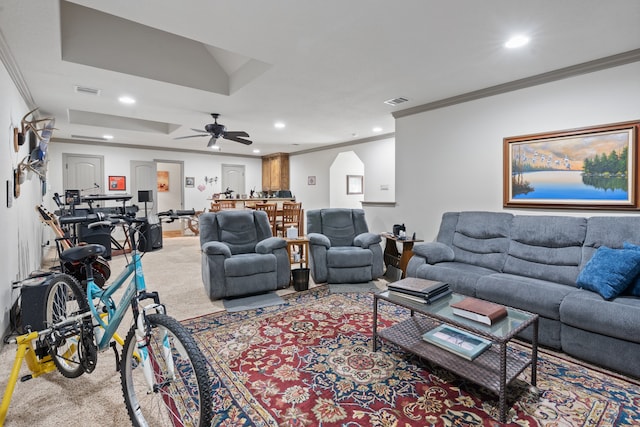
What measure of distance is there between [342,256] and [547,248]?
212 cm

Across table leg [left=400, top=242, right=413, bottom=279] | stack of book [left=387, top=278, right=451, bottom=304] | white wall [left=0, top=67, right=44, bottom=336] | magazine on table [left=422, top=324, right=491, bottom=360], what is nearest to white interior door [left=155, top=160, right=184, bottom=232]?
white wall [left=0, top=67, right=44, bottom=336]

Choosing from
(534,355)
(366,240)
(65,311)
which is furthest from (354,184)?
(65,311)

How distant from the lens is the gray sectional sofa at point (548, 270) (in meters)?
2.04

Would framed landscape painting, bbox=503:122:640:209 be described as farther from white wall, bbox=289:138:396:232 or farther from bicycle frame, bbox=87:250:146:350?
bicycle frame, bbox=87:250:146:350

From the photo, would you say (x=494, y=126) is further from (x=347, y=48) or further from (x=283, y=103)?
(x=283, y=103)

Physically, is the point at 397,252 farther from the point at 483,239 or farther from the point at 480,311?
the point at 480,311

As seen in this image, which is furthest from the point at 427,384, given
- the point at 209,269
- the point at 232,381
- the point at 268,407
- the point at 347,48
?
the point at 347,48

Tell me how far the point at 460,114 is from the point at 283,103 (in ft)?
7.55

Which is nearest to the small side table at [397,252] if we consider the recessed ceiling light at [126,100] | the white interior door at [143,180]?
the recessed ceiling light at [126,100]

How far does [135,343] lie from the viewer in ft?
4.79

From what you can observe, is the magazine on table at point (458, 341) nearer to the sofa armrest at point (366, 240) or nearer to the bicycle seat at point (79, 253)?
the sofa armrest at point (366, 240)

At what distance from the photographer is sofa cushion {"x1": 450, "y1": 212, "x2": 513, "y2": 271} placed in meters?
3.23

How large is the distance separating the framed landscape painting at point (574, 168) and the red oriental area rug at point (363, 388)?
5.29 feet

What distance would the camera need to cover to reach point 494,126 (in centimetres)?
360
